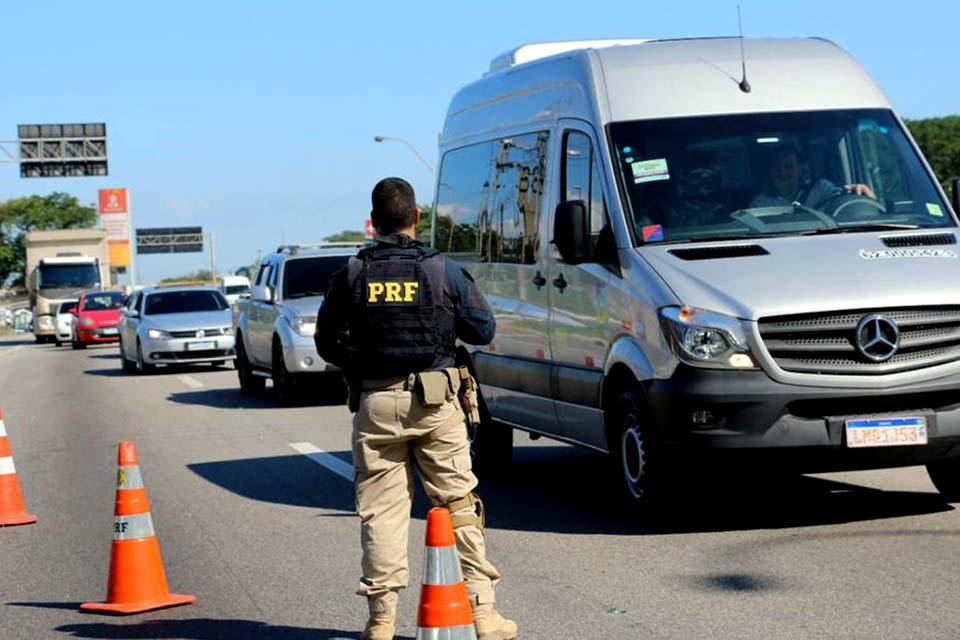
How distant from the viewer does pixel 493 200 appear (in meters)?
11.6

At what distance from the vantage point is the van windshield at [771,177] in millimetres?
9406

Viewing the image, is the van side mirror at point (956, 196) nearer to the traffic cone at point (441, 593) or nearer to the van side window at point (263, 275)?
the traffic cone at point (441, 593)

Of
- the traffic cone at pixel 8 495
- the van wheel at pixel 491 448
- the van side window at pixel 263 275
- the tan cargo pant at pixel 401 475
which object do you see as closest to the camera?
the tan cargo pant at pixel 401 475

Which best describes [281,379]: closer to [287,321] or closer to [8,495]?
[287,321]

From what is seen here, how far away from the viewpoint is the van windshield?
9.41 m

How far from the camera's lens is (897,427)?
8.50m

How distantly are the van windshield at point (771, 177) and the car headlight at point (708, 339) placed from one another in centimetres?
84

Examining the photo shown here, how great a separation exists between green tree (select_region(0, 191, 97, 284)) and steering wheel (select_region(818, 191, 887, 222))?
521ft

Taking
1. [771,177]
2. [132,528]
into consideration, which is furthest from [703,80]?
[132,528]

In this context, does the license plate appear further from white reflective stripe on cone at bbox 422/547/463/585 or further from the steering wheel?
white reflective stripe on cone at bbox 422/547/463/585

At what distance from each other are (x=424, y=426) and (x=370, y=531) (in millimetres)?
432

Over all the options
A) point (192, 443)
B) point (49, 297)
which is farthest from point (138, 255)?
point (192, 443)

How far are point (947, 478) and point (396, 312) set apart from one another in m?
4.64

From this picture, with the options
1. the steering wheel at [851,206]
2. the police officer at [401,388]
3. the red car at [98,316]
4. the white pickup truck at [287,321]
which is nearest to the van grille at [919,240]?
the steering wheel at [851,206]
